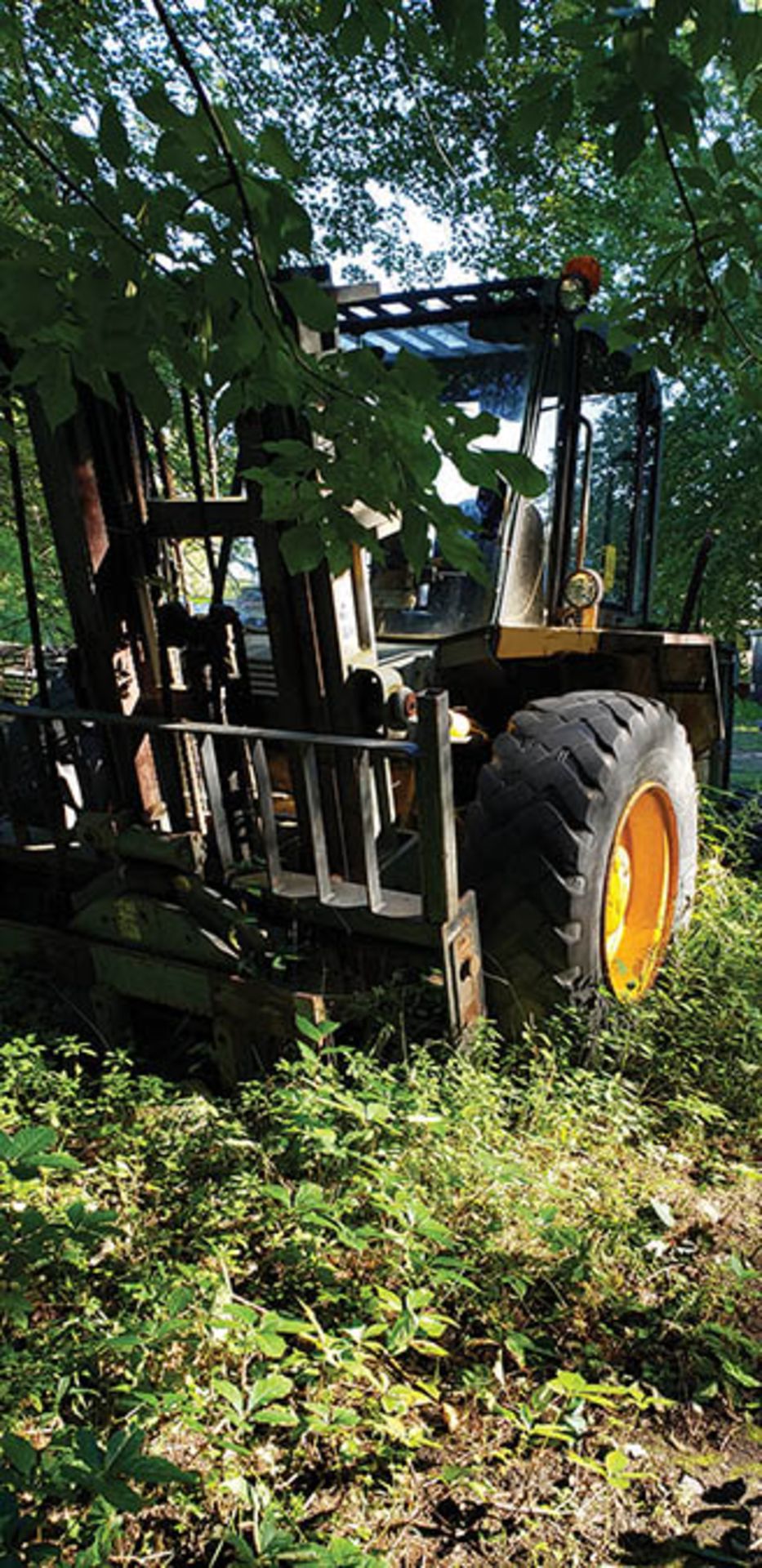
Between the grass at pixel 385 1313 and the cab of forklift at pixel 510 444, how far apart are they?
77.8 inches

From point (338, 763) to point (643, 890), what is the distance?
158 centimetres

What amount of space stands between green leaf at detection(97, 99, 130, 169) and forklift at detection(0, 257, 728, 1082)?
127cm

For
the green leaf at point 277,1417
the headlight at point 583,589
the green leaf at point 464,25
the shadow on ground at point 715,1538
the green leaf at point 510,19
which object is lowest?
the shadow on ground at point 715,1538

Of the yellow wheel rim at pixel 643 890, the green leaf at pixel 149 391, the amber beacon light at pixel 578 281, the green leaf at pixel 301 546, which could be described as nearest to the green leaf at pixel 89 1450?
the green leaf at pixel 301 546

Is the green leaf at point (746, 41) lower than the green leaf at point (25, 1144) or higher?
higher

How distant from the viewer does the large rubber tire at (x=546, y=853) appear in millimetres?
2961

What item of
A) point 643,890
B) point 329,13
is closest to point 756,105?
point 329,13

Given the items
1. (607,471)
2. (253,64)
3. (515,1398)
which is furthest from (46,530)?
(515,1398)

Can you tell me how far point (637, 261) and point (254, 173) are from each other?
459 inches

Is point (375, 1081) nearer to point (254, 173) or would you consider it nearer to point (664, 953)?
point (664, 953)

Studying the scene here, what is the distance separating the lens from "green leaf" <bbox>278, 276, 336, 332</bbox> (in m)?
1.36

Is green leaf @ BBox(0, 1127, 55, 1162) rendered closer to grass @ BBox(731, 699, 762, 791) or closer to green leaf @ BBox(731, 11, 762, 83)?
green leaf @ BBox(731, 11, 762, 83)

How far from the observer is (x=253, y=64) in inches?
332

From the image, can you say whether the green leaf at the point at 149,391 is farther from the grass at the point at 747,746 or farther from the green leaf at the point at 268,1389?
the grass at the point at 747,746
